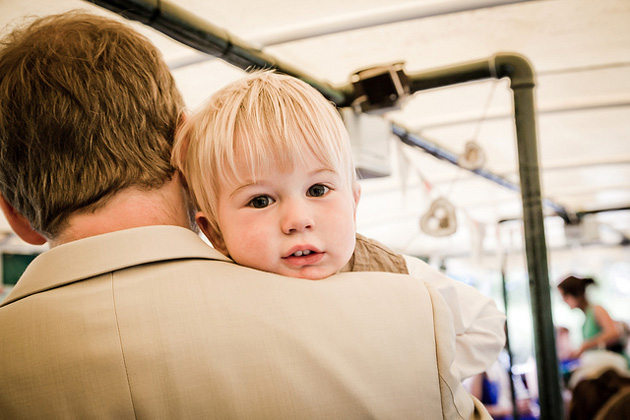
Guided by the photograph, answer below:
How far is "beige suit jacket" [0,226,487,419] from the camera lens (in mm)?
649

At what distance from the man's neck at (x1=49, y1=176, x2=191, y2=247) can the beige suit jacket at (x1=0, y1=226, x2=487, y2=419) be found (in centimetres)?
7

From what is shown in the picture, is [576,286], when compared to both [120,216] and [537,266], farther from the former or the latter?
[120,216]

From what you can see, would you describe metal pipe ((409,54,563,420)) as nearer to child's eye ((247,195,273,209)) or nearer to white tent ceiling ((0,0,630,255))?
white tent ceiling ((0,0,630,255))

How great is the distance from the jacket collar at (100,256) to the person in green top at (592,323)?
520 cm

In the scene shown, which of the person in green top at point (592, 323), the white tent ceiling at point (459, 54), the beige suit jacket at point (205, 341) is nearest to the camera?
the beige suit jacket at point (205, 341)

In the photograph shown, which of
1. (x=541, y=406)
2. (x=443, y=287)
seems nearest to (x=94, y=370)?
(x=443, y=287)

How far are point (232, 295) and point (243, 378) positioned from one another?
104 mm

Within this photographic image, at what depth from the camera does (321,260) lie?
3.00 ft

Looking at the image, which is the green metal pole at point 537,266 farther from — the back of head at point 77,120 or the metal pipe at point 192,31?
the back of head at point 77,120

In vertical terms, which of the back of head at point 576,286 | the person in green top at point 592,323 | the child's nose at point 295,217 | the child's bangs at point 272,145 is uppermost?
the child's bangs at point 272,145

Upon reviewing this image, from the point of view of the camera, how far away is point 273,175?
0.89 m

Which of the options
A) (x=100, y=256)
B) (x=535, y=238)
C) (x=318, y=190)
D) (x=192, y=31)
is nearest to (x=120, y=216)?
(x=100, y=256)

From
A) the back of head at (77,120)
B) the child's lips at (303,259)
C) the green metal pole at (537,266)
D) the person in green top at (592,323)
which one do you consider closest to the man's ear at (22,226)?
the back of head at (77,120)

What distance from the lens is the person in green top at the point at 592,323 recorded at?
16.4ft
